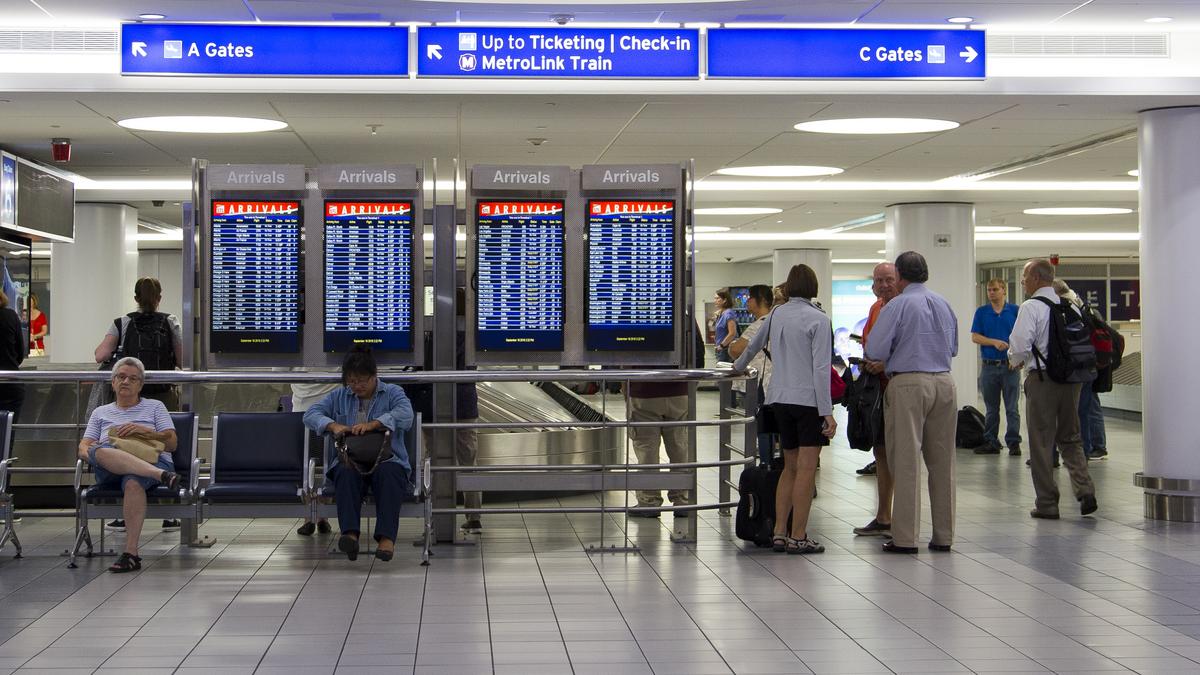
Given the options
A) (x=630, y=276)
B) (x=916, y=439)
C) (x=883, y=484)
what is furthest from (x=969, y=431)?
(x=630, y=276)

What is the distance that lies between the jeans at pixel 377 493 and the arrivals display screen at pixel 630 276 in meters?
1.77

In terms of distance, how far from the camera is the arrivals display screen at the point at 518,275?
891 centimetres

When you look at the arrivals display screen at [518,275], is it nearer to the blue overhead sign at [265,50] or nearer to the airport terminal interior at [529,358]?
the airport terminal interior at [529,358]

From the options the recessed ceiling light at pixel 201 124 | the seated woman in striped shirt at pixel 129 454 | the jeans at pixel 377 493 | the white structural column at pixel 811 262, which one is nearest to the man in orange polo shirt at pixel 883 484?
the jeans at pixel 377 493

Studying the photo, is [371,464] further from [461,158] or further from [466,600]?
[461,158]

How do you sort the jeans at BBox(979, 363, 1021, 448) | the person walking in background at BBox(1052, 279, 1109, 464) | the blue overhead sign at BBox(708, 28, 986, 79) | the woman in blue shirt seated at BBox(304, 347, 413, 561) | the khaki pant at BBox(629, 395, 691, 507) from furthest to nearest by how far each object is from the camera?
the jeans at BBox(979, 363, 1021, 448) < the person walking in background at BBox(1052, 279, 1109, 464) < the khaki pant at BBox(629, 395, 691, 507) < the blue overhead sign at BBox(708, 28, 986, 79) < the woman in blue shirt seated at BBox(304, 347, 413, 561)

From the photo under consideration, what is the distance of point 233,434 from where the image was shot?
27.0ft

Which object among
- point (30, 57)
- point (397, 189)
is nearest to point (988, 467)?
point (397, 189)

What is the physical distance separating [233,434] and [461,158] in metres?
7.52

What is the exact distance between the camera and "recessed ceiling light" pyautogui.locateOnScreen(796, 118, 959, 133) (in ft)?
38.8

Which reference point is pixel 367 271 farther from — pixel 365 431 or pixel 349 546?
pixel 349 546

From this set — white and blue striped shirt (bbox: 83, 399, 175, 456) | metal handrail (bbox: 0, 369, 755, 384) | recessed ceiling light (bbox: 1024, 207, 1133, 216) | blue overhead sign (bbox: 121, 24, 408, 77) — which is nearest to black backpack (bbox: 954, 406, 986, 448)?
recessed ceiling light (bbox: 1024, 207, 1133, 216)

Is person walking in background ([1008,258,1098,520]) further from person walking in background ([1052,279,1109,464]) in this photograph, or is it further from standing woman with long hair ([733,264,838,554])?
person walking in background ([1052,279,1109,464])

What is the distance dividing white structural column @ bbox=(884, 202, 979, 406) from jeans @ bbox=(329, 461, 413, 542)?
13046mm
